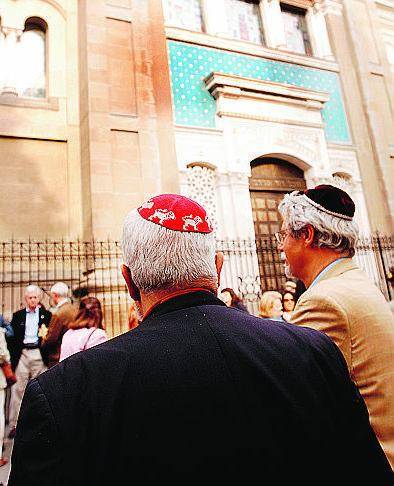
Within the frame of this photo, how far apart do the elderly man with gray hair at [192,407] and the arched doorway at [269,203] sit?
884 centimetres

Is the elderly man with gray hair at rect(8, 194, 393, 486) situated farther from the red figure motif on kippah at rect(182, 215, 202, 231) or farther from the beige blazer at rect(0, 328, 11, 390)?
the beige blazer at rect(0, 328, 11, 390)

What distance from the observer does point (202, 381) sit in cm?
98

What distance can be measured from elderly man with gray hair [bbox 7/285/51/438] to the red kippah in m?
4.85

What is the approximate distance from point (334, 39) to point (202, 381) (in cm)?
1494

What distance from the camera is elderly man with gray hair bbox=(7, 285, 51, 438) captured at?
545cm

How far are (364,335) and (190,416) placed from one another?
936 millimetres

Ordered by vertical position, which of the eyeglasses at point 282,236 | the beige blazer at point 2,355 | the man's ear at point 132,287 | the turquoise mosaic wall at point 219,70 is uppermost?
the turquoise mosaic wall at point 219,70

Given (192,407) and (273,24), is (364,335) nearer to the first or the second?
(192,407)

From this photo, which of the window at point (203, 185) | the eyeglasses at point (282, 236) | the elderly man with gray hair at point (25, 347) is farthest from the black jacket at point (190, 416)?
the window at point (203, 185)

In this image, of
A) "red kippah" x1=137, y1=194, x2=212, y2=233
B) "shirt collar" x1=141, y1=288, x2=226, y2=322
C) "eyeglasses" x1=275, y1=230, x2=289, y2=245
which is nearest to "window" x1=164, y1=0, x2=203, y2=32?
"eyeglasses" x1=275, y1=230, x2=289, y2=245

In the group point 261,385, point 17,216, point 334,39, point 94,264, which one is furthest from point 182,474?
point 334,39

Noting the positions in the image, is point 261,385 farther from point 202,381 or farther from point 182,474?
point 182,474

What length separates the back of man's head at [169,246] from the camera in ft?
3.90

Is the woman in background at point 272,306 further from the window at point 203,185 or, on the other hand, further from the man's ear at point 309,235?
the window at point 203,185
